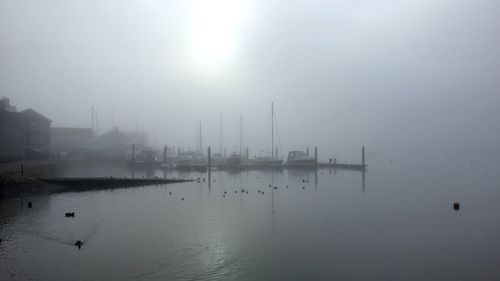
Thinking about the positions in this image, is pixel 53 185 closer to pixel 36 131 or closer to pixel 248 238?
pixel 248 238

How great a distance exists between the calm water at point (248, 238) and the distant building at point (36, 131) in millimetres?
30827

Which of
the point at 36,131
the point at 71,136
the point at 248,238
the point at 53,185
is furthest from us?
the point at 71,136

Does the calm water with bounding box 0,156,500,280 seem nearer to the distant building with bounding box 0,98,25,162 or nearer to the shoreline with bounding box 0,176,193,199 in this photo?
the shoreline with bounding box 0,176,193,199

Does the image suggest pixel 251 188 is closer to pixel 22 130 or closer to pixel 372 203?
pixel 372 203

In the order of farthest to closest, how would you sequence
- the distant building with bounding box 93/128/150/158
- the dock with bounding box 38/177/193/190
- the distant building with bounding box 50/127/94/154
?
the distant building with bounding box 50/127/94/154 → the distant building with bounding box 93/128/150/158 → the dock with bounding box 38/177/193/190

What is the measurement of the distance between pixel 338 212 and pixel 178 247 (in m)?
13.9

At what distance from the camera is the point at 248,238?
21406 millimetres

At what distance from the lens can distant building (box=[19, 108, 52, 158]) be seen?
→ 201 feet

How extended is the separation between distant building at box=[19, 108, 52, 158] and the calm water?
30.8 meters

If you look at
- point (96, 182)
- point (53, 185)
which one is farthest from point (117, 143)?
point (53, 185)

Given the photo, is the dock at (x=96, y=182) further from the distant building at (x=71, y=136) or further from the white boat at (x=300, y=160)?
the distant building at (x=71, y=136)

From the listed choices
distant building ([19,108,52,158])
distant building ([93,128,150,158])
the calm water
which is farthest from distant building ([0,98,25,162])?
distant building ([93,128,150,158])

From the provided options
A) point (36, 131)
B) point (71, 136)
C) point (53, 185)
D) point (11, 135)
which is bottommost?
point (53, 185)

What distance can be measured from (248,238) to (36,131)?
5483 cm
